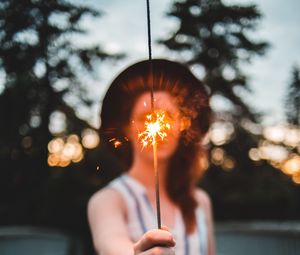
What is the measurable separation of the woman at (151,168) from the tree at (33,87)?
1.63 m

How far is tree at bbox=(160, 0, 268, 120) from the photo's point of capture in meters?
3.74

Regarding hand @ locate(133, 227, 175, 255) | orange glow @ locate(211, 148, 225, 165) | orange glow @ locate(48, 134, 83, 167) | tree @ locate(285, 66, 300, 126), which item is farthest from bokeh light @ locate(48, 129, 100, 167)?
hand @ locate(133, 227, 175, 255)

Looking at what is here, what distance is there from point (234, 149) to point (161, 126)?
1463 centimetres

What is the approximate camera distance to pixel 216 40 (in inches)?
267

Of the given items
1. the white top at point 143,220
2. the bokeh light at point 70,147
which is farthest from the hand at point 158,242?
the bokeh light at point 70,147

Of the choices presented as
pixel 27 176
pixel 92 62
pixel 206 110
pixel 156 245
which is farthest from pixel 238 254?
pixel 156 245

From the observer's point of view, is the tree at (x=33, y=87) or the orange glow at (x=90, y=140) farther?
the orange glow at (x=90, y=140)

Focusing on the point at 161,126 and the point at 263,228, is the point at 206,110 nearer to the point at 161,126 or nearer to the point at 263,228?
the point at 161,126

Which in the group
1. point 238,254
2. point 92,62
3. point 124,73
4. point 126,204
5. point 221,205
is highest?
point 92,62

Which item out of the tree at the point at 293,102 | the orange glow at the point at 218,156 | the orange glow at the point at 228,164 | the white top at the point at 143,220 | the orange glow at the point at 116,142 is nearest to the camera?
the orange glow at the point at 116,142

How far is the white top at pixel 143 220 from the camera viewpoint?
6.58 feet

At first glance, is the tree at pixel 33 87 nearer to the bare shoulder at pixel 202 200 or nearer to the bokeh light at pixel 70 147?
the bokeh light at pixel 70 147

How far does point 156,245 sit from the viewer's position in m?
0.86

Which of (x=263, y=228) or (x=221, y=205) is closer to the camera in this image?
(x=263, y=228)
